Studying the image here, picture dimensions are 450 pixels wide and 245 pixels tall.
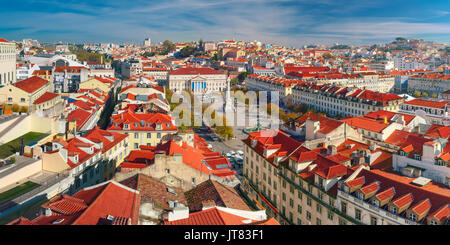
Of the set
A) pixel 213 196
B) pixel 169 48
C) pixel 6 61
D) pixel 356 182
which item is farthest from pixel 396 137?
pixel 169 48

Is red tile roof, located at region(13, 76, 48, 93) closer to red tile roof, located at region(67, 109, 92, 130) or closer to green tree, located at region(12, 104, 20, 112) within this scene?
green tree, located at region(12, 104, 20, 112)

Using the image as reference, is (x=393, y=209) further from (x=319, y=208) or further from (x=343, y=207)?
(x=319, y=208)

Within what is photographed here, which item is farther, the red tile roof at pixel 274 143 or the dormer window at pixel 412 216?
the red tile roof at pixel 274 143

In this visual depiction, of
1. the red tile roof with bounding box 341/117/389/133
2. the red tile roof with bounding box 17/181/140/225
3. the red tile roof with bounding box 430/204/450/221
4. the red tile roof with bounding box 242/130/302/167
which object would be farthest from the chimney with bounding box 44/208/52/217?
the red tile roof with bounding box 341/117/389/133

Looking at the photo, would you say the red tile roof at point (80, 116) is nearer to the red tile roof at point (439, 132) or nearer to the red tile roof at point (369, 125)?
the red tile roof at point (369, 125)

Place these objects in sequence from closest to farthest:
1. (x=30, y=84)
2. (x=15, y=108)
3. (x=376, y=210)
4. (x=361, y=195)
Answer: (x=376, y=210) → (x=361, y=195) → (x=15, y=108) → (x=30, y=84)

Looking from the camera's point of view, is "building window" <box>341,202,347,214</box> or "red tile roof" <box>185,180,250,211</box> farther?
"building window" <box>341,202,347,214</box>

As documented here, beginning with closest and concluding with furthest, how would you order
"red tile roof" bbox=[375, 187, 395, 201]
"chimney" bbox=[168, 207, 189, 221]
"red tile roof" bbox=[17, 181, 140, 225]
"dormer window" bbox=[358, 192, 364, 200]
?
1. "red tile roof" bbox=[17, 181, 140, 225]
2. "chimney" bbox=[168, 207, 189, 221]
3. "red tile roof" bbox=[375, 187, 395, 201]
4. "dormer window" bbox=[358, 192, 364, 200]

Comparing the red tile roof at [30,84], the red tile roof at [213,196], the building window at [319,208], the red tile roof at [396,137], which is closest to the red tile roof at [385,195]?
the building window at [319,208]

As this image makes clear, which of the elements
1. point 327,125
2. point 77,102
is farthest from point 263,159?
point 77,102
